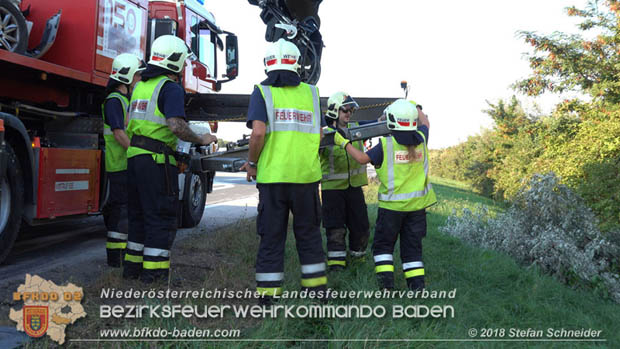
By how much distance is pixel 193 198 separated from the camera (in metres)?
7.69

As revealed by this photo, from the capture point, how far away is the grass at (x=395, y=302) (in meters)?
3.12

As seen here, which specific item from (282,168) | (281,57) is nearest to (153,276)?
(282,168)

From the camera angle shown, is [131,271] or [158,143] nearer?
[158,143]

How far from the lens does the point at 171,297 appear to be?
12.0ft

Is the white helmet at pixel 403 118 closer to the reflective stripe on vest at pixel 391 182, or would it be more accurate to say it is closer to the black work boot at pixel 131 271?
the reflective stripe on vest at pixel 391 182

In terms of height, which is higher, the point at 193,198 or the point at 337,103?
the point at 337,103

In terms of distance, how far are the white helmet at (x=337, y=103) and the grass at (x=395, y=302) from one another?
1.51m

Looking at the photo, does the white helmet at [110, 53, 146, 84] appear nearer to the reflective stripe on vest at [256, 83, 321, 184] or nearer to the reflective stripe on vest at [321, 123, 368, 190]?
the reflective stripe on vest at [256, 83, 321, 184]

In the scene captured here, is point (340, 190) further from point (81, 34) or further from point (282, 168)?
point (81, 34)

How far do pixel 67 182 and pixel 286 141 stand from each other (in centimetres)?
294

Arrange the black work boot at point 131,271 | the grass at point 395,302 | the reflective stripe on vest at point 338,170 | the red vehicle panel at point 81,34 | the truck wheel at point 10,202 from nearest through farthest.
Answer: the grass at point 395,302 → the black work boot at point 131,271 → the truck wheel at point 10,202 → the reflective stripe on vest at point 338,170 → the red vehicle panel at point 81,34

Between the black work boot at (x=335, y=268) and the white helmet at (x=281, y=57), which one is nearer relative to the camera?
the white helmet at (x=281, y=57)

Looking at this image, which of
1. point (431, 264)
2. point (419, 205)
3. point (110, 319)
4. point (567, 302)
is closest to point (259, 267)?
point (110, 319)

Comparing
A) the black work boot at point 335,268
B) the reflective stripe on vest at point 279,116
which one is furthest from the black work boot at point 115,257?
the reflective stripe on vest at point 279,116
